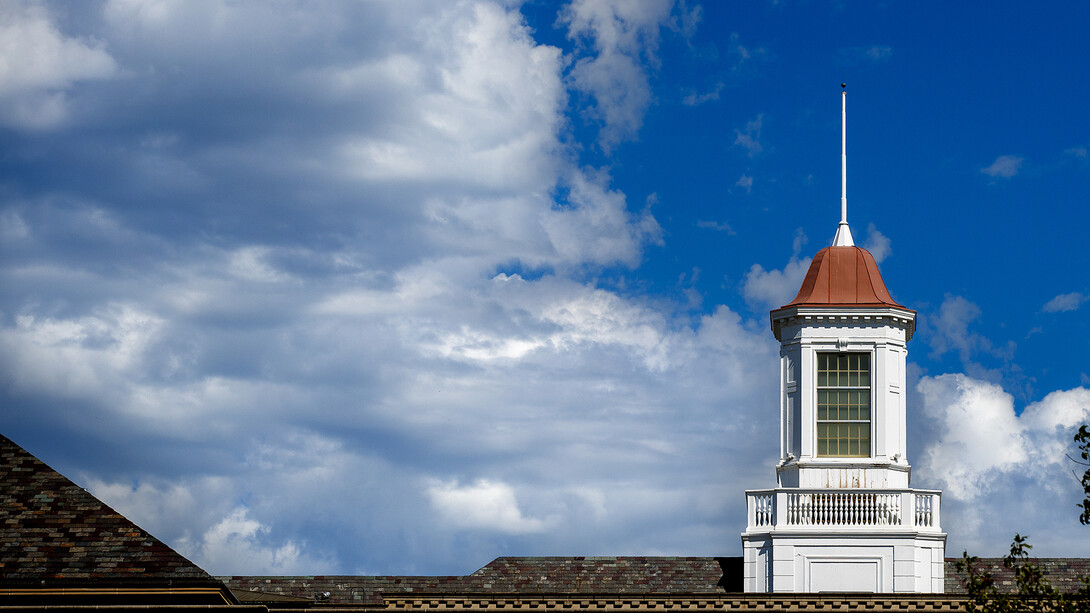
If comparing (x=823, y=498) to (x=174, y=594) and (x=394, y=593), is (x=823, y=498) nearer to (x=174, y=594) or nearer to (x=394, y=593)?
(x=394, y=593)

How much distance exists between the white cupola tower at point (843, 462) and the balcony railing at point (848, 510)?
0.03 metres

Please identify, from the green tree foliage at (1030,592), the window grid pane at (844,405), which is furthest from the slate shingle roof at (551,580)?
the green tree foliage at (1030,592)

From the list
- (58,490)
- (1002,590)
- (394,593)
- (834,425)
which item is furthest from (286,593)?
(1002,590)

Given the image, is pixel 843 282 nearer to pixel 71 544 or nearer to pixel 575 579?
pixel 575 579

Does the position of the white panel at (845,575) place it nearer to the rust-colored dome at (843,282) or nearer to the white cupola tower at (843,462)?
the white cupola tower at (843,462)

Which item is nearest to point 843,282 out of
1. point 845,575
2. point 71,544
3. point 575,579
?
point 845,575

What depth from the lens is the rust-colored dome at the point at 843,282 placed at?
4672 centimetres

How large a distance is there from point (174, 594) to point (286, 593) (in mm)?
9280

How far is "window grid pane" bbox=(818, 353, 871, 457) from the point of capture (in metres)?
45.9

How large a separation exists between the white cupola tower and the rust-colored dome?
4 cm

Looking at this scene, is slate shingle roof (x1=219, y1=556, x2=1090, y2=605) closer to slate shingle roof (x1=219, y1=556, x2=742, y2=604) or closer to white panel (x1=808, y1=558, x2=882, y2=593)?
slate shingle roof (x1=219, y1=556, x2=742, y2=604)

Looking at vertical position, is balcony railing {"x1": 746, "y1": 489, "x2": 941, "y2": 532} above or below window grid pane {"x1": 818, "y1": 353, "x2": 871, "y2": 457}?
below

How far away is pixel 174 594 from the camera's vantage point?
36750 mm

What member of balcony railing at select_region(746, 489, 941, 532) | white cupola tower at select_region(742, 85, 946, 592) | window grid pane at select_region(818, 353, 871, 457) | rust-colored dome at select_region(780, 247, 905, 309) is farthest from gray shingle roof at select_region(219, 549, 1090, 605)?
rust-colored dome at select_region(780, 247, 905, 309)
